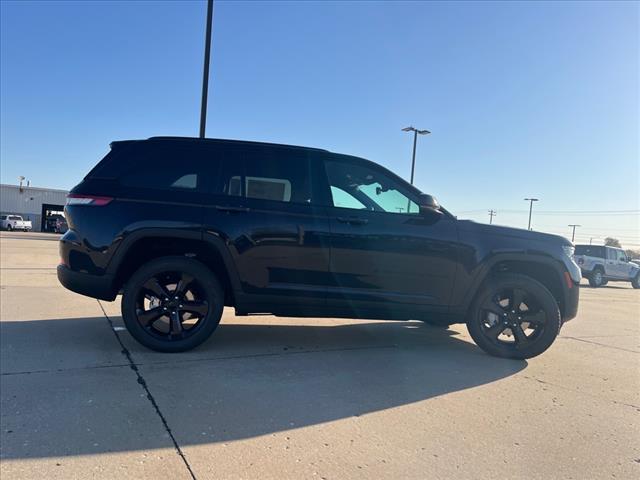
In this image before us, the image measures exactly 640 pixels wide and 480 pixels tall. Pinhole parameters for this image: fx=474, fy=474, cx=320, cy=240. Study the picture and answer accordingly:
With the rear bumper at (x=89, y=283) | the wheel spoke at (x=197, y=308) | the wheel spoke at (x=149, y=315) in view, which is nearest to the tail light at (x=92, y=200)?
the rear bumper at (x=89, y=283)

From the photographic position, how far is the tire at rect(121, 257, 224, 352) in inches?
172

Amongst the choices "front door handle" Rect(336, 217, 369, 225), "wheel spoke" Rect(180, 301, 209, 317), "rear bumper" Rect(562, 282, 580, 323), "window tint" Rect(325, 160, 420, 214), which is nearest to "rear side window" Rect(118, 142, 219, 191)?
"wheel spoke" Rect(180, 301, 209, 317)

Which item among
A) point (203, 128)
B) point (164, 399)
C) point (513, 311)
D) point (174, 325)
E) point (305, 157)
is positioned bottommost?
point (164, 399)

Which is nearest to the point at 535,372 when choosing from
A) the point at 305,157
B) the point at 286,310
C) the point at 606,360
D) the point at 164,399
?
the point at 606,360

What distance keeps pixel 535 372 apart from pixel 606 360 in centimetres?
133

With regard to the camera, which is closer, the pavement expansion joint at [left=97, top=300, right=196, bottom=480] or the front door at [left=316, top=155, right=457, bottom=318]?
the pavement expansion joint at [left=97, top=300, right=196, bottom=480]

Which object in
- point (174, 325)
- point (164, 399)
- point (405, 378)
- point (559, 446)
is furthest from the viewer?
point (174, 325)

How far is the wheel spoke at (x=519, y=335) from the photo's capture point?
4855mm

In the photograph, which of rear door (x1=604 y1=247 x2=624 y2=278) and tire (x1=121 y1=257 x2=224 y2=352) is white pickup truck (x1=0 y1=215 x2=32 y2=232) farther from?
tire (x1=121 y1=257 x2=224 y2=352)

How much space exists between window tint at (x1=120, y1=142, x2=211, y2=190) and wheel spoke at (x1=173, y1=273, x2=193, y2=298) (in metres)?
0.85

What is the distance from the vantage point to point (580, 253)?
75.3ft

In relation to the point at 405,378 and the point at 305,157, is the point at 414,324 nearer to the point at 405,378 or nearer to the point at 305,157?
the point at 405,378

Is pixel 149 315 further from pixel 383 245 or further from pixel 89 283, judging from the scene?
pixel 383 245

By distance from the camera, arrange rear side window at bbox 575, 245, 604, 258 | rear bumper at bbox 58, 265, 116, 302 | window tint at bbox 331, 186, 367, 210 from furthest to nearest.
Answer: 1. rear side window at bbox 575, 245, 604, 258
2. window tint at bbox 331, 186, 367, 210
3. rear bumper at bbox 58, 265, 116, 302
